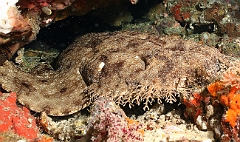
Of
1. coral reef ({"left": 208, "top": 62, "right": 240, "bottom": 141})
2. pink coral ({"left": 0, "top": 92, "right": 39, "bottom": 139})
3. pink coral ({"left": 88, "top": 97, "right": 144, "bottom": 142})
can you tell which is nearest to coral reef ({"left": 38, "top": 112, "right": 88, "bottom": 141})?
pink coral ({"left": 0, "top": 92, "right": 39, "bottom": 139})

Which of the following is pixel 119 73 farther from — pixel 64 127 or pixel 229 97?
pixel 229 97

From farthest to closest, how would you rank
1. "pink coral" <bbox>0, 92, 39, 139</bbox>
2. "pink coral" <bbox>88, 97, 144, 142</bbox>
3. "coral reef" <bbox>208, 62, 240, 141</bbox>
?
"pink coral" <bbox>0, 92, 39, 139</bbox>
"coral reef" <bbox>208, 62, 240, 141</bbox>
"pink coral" <bbox>88, 97, 144, 142</bbox>

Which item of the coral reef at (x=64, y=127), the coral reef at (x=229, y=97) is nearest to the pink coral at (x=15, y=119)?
the coral reef at (x=64, y=127)

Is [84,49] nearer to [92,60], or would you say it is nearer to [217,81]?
[92,60]

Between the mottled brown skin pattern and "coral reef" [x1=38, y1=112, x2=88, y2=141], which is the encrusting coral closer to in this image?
the mottled brown skin pattern

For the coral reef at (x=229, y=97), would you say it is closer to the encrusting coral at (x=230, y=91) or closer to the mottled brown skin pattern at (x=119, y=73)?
the encrusting coral at (x=230, y=91)

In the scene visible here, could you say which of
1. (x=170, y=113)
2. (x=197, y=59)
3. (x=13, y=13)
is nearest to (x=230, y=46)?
(x=197, y=59)
